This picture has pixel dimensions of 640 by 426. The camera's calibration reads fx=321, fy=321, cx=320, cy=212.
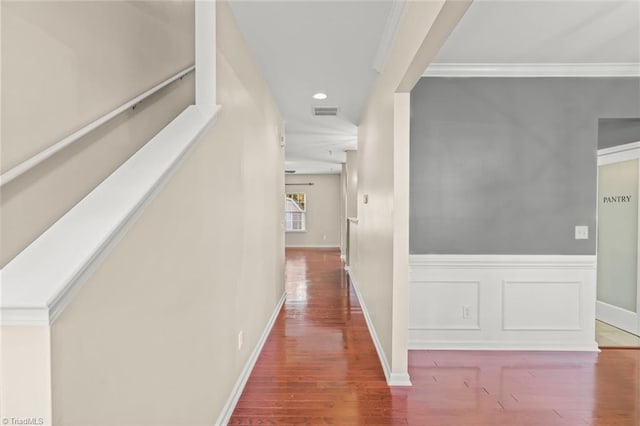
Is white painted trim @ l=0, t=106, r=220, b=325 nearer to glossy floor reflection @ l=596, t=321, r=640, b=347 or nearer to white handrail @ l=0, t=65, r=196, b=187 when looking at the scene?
white handrail @ l=0, t=65, r=196, b=187

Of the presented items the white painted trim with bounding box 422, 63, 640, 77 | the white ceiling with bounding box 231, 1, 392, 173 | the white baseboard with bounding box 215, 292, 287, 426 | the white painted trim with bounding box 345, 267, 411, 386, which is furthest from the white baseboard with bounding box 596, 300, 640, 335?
the white baseboard with bounding box 215, 292, 287, 426

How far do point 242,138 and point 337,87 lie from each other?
148 centimetres

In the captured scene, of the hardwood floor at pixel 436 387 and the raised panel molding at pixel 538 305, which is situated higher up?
the raised panel molding at pixel 538 305

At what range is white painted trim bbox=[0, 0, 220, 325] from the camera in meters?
0.54

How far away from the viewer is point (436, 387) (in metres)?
2.30

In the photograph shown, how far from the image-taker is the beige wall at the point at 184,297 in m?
0.76

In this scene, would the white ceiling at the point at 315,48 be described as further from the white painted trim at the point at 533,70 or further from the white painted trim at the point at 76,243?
the white painted trim at the point at 76,243

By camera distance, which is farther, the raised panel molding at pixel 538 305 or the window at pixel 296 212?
the window at pixel 296 212

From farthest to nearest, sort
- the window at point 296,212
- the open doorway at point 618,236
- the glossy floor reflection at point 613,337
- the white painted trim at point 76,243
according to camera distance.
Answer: the window at point 296,212 → the open doorway at point 618,236 → the glossy floor reflection at point 613,337 → the white painted trim at point 76,243

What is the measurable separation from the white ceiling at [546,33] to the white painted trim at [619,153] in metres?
1.05

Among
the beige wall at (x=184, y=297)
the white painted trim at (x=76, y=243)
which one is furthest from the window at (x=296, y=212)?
the white painted trim at (x=76, y=243)

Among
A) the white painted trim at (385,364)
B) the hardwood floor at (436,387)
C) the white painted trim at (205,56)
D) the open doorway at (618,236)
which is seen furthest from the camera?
the open doorway at (618,236)

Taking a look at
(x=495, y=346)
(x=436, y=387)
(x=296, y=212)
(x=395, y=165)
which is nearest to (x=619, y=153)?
(x=495, y=346)

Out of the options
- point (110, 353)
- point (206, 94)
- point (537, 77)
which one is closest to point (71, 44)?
point (206, 94)
